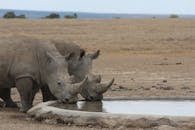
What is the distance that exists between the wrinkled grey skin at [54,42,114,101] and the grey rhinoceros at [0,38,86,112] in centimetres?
46

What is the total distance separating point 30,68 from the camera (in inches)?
551

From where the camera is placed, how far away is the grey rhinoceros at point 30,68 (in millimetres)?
13812

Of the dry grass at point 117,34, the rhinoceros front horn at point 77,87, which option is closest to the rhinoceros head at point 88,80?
the rhinoceros front horn at point 77,87

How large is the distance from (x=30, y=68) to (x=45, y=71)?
11.9 inches

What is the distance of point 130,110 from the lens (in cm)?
1339

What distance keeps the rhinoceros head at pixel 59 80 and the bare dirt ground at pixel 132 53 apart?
818mm

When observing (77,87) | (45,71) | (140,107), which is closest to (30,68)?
(45,71)

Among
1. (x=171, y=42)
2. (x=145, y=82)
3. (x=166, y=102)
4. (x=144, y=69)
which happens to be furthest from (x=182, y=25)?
(x=166, y=102)

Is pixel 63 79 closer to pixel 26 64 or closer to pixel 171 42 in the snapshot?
pixel 26 64

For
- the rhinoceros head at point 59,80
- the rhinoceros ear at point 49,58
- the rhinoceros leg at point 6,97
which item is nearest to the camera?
the rhinoceros head at point 59,80

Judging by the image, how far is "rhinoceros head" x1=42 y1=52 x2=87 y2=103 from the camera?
1330cm

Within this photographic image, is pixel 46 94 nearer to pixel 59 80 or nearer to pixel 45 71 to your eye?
pixel 45 71

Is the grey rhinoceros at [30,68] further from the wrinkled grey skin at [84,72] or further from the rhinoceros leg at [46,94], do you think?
the wrinkled grey skin at [84,72]

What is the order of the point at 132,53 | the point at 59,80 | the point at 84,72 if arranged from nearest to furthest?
1. the point at 59,80
2. the point at 84,72
3. the point at 132,53
